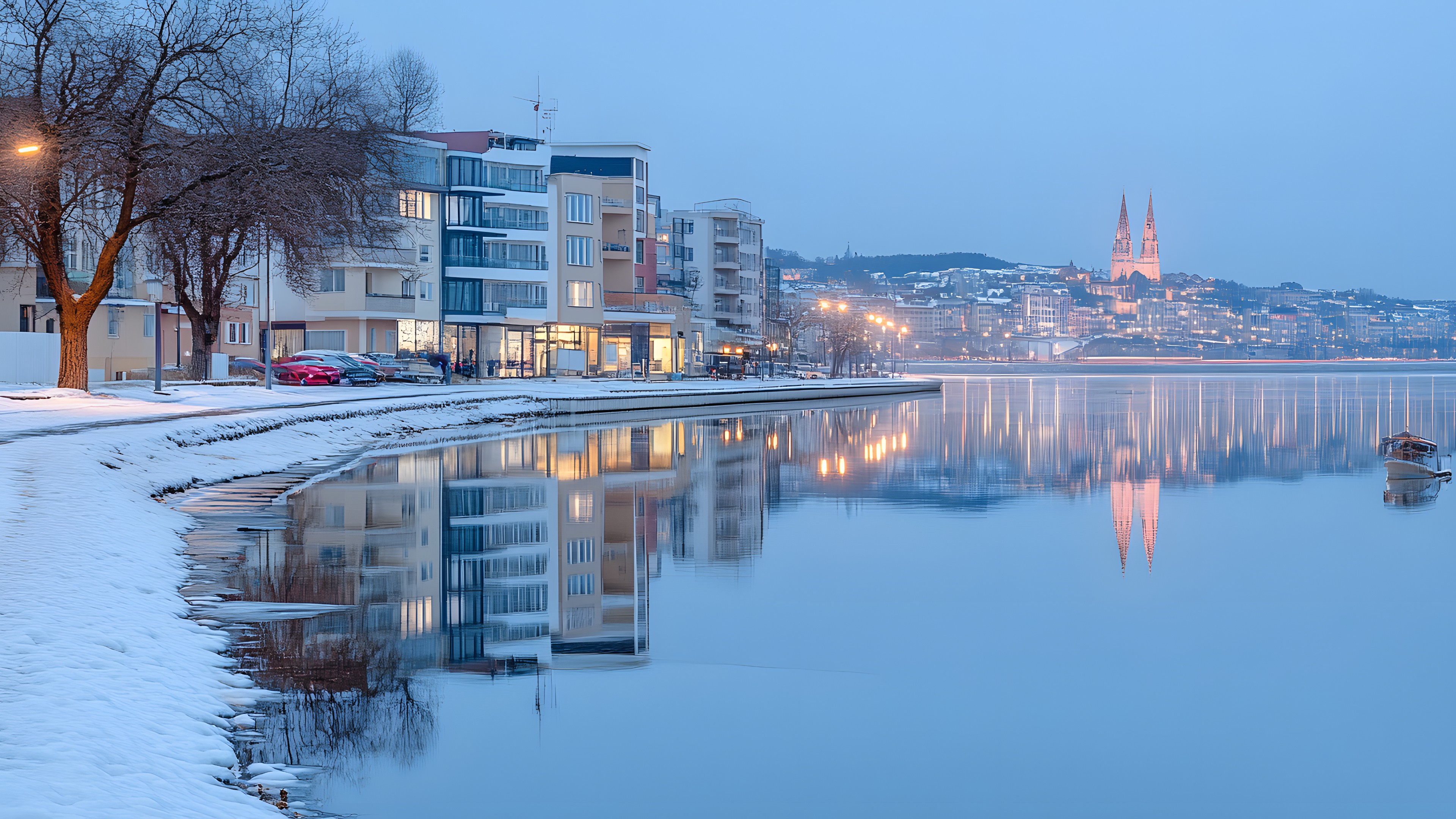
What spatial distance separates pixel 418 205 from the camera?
84688 millimetres

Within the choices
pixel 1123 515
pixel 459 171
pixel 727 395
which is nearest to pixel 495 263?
pixel 459 171

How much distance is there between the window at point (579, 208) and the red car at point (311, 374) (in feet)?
108

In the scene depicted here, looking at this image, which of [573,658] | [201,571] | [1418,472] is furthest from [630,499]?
[1418,472]

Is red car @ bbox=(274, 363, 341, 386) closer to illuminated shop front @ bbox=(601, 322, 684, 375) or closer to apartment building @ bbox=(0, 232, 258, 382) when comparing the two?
apartment building @ bbox=(0, 232, 258, 382)

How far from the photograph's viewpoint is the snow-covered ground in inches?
285

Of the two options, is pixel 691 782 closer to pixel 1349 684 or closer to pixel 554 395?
pixel 1349 684

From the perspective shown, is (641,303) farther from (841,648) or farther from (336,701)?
(336,701)

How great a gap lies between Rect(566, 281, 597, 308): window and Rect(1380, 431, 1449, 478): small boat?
197ft

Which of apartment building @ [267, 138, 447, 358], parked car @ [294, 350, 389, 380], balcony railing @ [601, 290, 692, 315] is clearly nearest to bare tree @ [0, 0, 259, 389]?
parked car @ [294, 350, 389, 380]

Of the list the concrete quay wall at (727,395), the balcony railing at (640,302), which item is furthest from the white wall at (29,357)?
the balcony railing at (640,302)

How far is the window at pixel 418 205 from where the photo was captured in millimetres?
82938

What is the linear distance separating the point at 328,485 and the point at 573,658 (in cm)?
1493

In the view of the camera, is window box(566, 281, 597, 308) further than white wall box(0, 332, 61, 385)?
Yes

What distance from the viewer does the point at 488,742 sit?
9.45 m
